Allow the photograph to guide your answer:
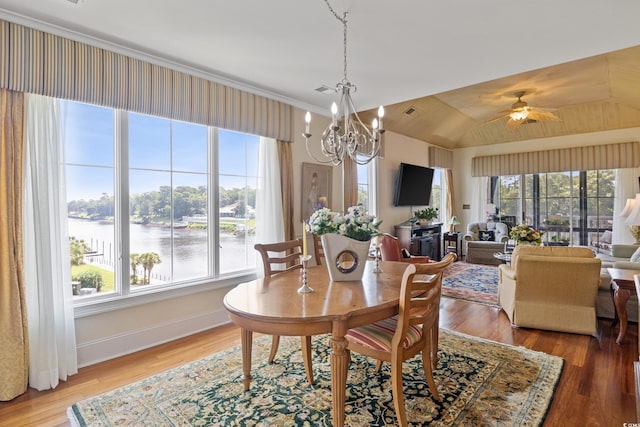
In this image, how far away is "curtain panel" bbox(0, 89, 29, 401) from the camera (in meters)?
2.24

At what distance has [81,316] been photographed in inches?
105

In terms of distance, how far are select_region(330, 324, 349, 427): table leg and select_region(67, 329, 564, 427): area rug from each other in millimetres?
270

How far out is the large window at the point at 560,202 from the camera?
22.6ft

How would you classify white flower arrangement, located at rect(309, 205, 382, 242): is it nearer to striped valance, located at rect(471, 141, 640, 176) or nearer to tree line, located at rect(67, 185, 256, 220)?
tree line, located at rect(67, 185, 256, 220)

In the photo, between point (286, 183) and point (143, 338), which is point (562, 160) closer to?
point (286, 183)

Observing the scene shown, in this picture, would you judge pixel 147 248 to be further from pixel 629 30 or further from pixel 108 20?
pixel 629 30

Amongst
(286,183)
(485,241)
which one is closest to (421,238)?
(485,241)

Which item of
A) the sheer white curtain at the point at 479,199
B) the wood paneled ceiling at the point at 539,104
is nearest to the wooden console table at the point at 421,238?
the sheer white curtain at the point at 479,199

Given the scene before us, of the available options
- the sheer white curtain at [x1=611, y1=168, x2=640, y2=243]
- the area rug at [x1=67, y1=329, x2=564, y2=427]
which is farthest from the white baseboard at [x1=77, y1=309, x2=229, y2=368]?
the sheer white curtain at [x1=611, y1=168, x2=640, y2=243]

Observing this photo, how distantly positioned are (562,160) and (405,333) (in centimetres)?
730

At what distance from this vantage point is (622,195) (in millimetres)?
6504

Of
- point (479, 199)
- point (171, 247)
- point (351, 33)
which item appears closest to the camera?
point (351, 33)

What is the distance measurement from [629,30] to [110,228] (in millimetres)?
4509

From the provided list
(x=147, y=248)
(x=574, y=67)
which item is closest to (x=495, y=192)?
(x=574, y=67)
